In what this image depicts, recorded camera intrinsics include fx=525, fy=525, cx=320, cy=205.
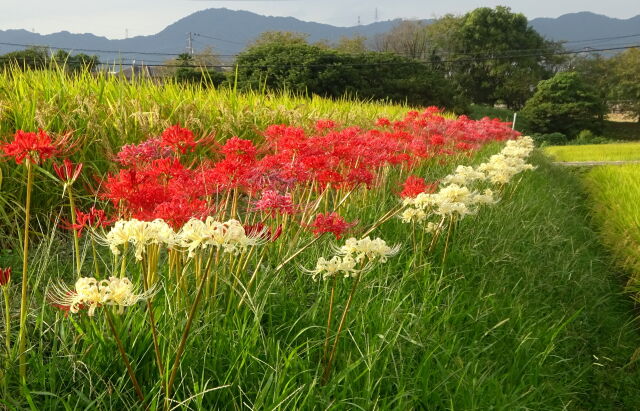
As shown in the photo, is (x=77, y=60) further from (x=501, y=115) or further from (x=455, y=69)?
(x=455, y=69)

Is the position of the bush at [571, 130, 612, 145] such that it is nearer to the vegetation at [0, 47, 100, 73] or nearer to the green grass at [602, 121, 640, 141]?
the green grass at [602, 121, 640, 141]

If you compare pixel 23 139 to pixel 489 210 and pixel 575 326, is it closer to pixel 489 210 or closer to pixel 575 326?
pixel 575 326

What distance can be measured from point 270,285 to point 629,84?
5920 cm

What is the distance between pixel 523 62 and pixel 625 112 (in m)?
11.6

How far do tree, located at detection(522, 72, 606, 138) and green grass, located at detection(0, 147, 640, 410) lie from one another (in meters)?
39.5

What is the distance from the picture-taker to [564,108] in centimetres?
3984

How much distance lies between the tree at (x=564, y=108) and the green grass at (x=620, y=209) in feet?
110

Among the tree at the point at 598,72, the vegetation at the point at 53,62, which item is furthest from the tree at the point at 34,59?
the tree at the point at 598,72

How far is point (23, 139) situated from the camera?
4.26 ft

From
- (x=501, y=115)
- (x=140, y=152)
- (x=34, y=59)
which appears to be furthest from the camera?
(x=501, y=115)

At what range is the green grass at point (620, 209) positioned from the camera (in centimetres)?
529

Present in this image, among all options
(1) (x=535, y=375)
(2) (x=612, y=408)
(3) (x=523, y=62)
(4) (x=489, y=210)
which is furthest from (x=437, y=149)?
(3) (x=523, y=62)

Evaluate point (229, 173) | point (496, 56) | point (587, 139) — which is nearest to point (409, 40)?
point (496, 56)

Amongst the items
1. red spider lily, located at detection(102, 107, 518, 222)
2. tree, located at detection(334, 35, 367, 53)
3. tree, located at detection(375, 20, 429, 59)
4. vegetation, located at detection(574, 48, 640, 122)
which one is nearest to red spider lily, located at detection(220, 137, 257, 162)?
red spider lily, located at detection(102, 107, 518, 222)
